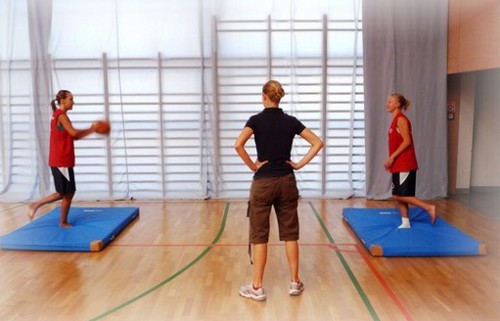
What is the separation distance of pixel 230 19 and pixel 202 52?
0.64 metres

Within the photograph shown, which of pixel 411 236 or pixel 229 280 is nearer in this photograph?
pixel 229 280

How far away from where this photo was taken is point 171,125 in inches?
292

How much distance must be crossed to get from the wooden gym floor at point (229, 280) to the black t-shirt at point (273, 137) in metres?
0.99

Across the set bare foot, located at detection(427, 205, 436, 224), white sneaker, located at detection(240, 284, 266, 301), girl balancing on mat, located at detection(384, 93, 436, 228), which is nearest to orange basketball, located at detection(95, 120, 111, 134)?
white sneaker, located at detection(240, 284, 266, 301)

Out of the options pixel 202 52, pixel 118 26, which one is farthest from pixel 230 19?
pixel 118 26

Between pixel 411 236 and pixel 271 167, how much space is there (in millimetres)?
2124

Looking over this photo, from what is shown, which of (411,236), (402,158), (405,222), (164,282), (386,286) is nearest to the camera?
(386,286)

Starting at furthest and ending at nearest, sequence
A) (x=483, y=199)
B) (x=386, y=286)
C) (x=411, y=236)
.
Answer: (x=483, y=199) < (x=411, y=236) < (x=386, y=286)

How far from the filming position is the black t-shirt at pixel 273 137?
11.3ft

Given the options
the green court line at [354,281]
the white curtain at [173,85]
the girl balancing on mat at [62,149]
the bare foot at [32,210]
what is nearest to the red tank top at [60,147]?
the girl balancing on mat at [62,149]

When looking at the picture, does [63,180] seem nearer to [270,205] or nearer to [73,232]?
[73,232]

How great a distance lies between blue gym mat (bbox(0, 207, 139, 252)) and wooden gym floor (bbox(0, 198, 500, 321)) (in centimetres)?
8

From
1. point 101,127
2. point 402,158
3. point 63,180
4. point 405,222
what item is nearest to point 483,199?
point 405,222

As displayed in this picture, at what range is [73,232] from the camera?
5.10m
